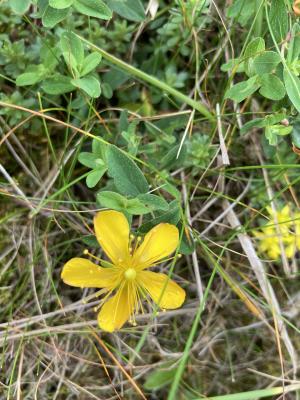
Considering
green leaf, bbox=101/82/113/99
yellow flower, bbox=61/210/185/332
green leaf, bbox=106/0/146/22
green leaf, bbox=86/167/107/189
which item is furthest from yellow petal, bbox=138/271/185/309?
green leaf, bbox=106/0/146/22

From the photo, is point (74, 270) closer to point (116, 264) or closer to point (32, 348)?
point (116, 264)

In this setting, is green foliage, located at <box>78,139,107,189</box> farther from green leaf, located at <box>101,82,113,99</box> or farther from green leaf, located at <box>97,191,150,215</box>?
green leaf, located at <box>101,82,113,99</box>

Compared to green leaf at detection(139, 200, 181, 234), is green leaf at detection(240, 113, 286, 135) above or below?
above

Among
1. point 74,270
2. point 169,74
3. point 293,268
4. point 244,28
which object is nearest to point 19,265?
point 74,270

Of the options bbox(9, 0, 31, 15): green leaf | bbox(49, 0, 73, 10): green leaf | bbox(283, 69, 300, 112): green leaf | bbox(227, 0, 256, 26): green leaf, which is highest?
bbox(49, 0, 73, 10): green leaf

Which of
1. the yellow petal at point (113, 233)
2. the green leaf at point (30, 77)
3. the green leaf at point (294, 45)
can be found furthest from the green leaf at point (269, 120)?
the green leaf at point (30, 77)

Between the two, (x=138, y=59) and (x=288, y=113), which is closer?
(x=288, y=113)

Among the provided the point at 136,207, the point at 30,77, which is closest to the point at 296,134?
the point at 136,207
